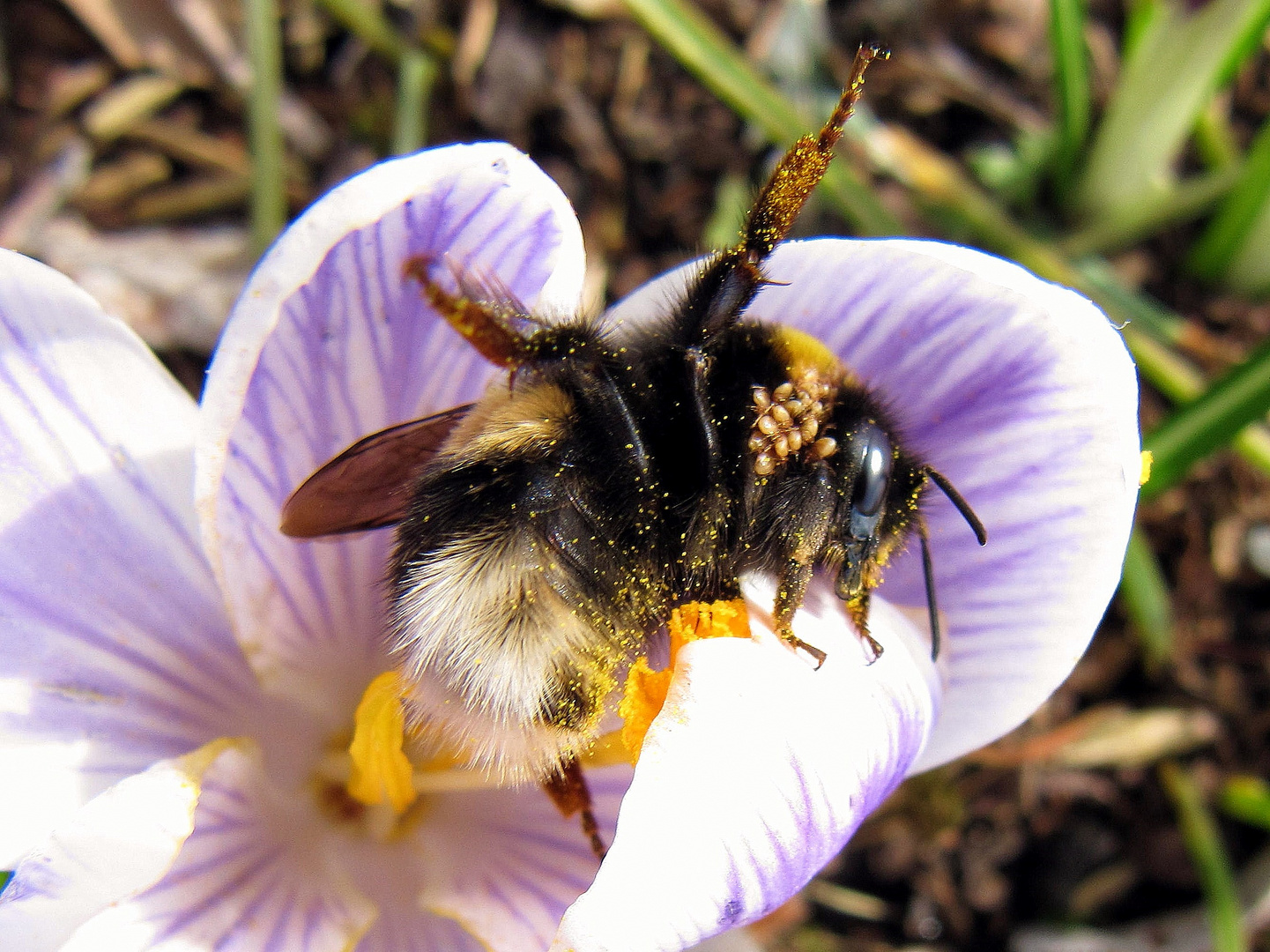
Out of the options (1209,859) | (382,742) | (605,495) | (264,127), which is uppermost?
(605,495)

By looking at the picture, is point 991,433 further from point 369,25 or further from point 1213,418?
point 369,25

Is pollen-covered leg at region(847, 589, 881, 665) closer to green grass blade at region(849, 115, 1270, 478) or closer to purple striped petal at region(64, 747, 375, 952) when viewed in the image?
purple striped petal at region(64, 747, 375, 952)

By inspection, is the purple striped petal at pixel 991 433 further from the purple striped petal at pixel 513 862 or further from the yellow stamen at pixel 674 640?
the purple striped petal at pixel 513 862

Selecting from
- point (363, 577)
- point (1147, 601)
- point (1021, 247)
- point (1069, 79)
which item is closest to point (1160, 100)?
point (1069, 79)

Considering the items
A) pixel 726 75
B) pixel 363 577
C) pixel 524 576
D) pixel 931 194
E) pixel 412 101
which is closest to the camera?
pixel 524 576

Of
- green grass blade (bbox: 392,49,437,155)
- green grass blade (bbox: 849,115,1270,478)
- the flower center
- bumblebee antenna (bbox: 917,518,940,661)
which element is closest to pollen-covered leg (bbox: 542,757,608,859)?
the flower center

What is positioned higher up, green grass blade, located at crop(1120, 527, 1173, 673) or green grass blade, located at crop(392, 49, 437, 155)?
green grass blade, located at crop(392, 49, 437, 155)

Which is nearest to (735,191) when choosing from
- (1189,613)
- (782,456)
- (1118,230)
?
(1118,230)
